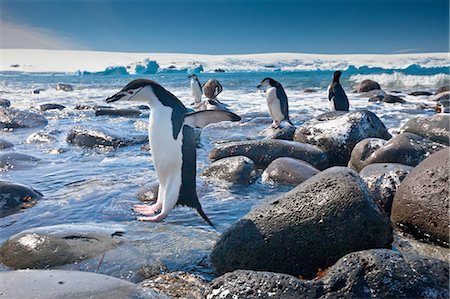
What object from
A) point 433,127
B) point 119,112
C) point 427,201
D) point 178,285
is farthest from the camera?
point 119,112

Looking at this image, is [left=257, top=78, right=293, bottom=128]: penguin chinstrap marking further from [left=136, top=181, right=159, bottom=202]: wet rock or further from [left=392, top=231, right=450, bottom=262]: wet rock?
[left=392, top=231, right=450, bottom=262]: wet rock

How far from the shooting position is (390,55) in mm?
97062

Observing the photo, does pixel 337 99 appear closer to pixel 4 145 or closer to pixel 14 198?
pixel 4 145

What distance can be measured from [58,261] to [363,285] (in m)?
1.94

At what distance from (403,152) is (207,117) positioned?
2.74 metres

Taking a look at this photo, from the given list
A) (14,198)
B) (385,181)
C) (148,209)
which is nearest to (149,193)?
(148,209)

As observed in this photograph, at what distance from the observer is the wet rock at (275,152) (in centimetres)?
605

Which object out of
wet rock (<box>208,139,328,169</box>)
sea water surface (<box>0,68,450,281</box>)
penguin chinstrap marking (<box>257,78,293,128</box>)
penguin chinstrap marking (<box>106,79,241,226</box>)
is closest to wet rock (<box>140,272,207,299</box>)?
sea water surface (<box>0,68,450,281</box>)

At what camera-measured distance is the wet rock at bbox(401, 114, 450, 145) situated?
6549 mm

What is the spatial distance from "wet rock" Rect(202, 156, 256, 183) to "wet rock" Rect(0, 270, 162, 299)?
10.1 ft

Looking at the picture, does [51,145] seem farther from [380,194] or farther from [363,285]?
[363,285]

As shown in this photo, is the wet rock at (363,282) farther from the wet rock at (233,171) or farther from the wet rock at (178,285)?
the wet rock at (233,171)

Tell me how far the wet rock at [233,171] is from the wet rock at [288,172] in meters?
0.21

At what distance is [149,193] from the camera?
15.1 ft
